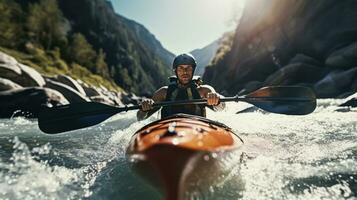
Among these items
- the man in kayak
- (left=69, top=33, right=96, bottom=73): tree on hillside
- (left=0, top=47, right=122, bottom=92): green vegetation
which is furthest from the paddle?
(left=69, top=33, right=96, bottom=73): tree on hillside

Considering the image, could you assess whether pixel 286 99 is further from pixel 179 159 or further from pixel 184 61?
pixel 179 159

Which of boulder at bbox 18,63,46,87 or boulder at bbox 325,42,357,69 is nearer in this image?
boulder at bbox 18,63,46,87

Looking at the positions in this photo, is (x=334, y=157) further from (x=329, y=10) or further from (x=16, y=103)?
(x=329, y=10)

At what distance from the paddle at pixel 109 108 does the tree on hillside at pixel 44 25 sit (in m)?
58.9

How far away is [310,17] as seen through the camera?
2938 cm

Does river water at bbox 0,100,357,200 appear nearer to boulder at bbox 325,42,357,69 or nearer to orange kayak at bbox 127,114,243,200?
orange kayak at bbox 127,114,243,200

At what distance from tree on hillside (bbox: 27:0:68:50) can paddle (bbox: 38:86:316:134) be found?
58.9 metres

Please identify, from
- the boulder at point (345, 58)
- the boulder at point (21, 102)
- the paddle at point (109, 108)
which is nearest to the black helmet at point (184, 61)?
the paddle at point (109, 108)

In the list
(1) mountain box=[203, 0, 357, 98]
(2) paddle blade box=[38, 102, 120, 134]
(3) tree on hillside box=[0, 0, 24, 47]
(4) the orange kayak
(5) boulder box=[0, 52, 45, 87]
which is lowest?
(4) the orange kayak

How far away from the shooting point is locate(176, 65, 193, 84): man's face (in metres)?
8.10

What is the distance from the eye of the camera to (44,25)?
6450cm

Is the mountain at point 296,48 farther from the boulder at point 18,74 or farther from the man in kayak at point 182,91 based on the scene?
the boulder at point 18,74

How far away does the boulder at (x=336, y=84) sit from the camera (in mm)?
19859

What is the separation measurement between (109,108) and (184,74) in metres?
1.96
